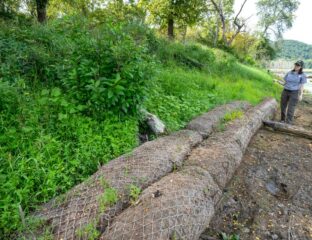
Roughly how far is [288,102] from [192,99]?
278 cm

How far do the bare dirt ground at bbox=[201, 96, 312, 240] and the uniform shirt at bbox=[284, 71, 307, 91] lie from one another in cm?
187

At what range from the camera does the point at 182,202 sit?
2059mm

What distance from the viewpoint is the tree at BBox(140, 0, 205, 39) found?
1160 cm

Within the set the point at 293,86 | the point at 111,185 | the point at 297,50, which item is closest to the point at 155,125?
the point at 111,185

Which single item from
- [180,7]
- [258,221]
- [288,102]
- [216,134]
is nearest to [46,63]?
[216,134]

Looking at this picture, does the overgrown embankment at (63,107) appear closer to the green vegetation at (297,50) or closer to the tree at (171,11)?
the tree at (171,11)

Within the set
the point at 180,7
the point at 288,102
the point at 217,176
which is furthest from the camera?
the point at 180,7

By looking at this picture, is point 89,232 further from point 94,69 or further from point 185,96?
point 185,96

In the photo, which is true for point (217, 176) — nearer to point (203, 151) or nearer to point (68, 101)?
point (203, 151)

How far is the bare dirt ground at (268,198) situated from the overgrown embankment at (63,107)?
1.36m

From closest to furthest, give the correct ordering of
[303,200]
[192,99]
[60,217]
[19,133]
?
[60,217] → [19,133] → [303,200] → [192,99]

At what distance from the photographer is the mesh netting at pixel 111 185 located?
6.10ft

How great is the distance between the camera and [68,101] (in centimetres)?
311

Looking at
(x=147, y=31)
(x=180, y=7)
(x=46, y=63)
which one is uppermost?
(x=180, y=7)
